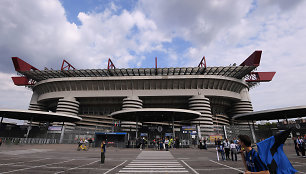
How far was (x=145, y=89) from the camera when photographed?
44.5 m

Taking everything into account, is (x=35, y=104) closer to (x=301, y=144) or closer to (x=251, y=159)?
(x=251, y=159)

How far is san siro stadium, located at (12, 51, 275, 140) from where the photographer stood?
42.4 m

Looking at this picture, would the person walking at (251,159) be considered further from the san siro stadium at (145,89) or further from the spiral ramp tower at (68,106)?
the spiral ramp tower at (68,106)

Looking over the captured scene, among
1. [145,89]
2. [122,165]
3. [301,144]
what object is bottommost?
[122,165]

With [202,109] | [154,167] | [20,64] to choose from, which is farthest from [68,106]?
[154,167]

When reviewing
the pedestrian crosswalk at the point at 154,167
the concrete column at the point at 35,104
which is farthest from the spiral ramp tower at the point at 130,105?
the pedestrian crosswalk at the point at 154,167

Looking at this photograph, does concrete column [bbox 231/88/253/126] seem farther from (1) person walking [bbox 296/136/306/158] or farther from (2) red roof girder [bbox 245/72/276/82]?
(1) person walking [bbox 296/136/306/158]

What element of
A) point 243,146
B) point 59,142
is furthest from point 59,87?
point 243,146

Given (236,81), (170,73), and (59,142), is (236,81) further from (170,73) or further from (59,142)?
(59,142)

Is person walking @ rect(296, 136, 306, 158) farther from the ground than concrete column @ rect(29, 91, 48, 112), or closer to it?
closer to it

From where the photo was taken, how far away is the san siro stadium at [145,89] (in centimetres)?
4238

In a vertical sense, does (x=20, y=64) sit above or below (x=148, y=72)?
above

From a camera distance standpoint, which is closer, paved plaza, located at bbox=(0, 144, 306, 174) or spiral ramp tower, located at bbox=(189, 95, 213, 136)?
paved plaza, located at bbox=(0, 144, 306, 174)

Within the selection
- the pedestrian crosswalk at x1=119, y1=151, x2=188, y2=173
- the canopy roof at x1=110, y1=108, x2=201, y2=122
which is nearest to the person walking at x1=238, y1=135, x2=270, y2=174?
the pedestrian crosswalk at x1=119, y1=151, x2=188, y2=173
